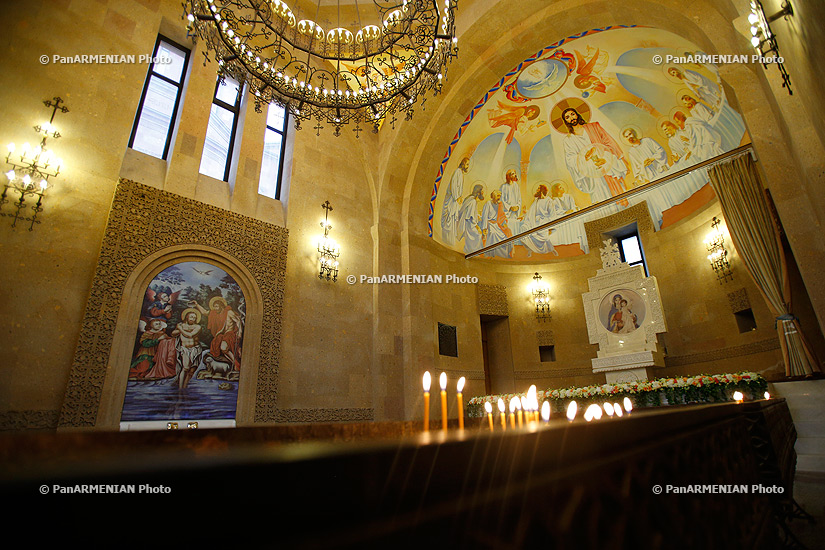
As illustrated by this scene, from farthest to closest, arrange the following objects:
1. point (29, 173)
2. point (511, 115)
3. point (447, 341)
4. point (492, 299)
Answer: point (492, 299), point (511, 115), point (447, 341), point (29, 173)

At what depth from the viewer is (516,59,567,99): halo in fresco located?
1076cm

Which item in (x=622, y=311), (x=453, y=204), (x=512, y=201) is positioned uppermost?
(x=512, y=201)

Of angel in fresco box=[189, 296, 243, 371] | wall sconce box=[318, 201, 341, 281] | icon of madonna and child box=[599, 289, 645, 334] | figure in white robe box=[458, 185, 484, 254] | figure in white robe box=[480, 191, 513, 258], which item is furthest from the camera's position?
figure in white robe box=[480, 191, 513, 258]

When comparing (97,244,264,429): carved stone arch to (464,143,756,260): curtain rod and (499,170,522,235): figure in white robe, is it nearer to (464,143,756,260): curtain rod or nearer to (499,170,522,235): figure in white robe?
(464,143,756,260): curtain rod

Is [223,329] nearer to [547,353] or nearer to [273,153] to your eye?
[273,153]

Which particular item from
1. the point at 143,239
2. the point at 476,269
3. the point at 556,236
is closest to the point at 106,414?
the point at 143,239

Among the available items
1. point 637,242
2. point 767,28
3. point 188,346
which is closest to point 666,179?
point 637,242

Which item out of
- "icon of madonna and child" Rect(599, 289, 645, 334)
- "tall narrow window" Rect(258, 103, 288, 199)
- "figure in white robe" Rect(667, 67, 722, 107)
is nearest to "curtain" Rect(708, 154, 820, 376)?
"figure in white robe" Rect(667, 67, 722, 107)

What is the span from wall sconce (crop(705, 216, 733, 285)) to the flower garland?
145 inches

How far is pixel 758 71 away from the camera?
18.2ft

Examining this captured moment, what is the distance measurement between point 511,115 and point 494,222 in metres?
3.18

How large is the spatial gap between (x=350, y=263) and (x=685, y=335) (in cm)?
923

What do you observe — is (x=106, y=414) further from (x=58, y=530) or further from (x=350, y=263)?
(x=58, y=530)

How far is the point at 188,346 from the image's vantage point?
6.72m
